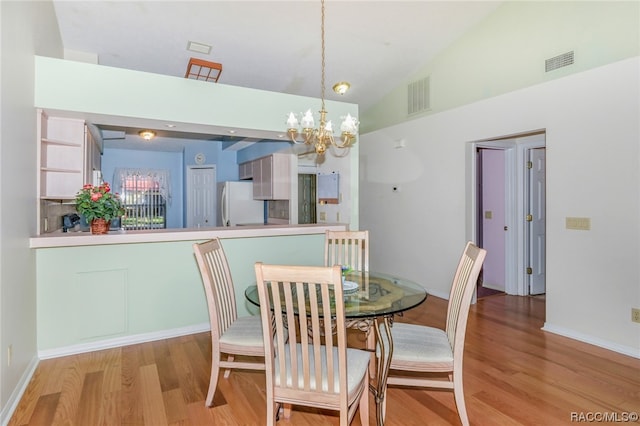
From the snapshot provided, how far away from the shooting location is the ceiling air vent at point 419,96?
4914 millimetres

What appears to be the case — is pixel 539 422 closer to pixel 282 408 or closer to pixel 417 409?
pixel 417 409

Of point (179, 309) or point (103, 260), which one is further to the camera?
point (179, 309)

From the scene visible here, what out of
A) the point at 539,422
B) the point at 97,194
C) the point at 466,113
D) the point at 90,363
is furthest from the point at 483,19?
the point at 90,363

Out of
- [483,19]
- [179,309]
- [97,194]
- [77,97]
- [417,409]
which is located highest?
[483,19]

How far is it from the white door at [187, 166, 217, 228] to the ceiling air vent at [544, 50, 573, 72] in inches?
230

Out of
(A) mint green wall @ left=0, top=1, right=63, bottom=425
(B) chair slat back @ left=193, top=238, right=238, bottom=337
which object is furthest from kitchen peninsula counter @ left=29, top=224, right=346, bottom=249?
(B) chair slat back @ left=193, top=238, right=238, bottom=337

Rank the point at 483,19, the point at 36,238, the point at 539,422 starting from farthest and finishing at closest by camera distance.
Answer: the point at 483,19
the point at 36,238
the point at 539,422

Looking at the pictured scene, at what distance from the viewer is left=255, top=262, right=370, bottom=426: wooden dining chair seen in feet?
4.98

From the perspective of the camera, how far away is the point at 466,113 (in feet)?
14.4

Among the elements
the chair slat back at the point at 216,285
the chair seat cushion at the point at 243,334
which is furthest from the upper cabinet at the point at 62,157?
the chair seat cushion at the point at 243,334

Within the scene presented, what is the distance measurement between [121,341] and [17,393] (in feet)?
2.90

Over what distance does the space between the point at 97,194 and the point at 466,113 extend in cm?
400

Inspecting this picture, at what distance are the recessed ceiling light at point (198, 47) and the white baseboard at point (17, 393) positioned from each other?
127 inches

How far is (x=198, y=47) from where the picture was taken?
3.95 meters
